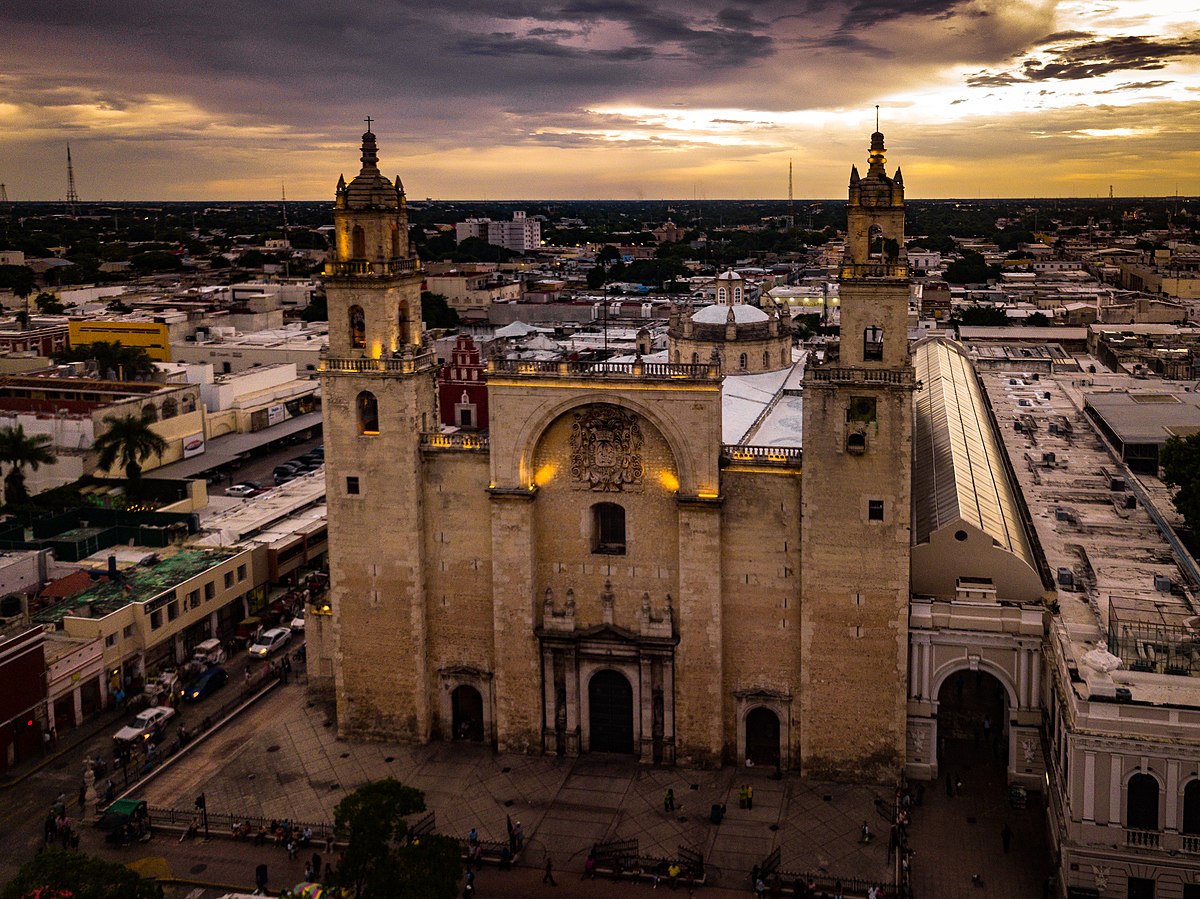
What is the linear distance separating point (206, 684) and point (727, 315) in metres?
31.5

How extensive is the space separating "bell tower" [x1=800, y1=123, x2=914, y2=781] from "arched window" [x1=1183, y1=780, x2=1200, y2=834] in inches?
367

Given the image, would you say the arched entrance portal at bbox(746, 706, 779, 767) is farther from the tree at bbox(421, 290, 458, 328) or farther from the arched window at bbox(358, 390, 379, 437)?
the tree at bbox(421, 290, 458, 328)

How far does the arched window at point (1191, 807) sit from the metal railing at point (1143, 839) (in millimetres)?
720

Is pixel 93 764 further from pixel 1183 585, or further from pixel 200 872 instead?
pixel 1183 585

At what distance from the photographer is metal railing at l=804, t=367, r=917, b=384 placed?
3603cm

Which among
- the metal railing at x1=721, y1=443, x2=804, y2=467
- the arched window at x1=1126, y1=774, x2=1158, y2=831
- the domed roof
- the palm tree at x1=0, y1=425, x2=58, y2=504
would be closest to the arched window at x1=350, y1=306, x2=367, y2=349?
the metal railing at x1=721, y1=443, x2=804, y2=467

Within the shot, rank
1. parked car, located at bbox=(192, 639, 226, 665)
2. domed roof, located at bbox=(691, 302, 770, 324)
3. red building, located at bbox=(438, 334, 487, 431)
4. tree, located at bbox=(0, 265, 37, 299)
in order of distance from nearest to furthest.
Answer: parked car, located at bbox=(192, 639, 226, 665), domed roof, located at bbox=(691, 302, 770, 324), red building, located at bbox=(438, 334, 487, 431), tree, located at bbox=(0, 265, 37, 299)

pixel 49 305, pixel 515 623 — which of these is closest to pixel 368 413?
pixel 515 623

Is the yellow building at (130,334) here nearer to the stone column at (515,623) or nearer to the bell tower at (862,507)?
the stone column at (515,623)

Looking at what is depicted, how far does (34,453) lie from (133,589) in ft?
61.8

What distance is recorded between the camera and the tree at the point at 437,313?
129 metres

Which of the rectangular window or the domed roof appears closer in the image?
the rectangular window

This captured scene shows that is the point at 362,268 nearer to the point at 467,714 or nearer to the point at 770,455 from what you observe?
the point at 770,455

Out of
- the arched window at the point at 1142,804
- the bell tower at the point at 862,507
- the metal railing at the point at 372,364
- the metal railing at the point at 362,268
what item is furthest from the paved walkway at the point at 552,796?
the metal railing at the point at 362,268
